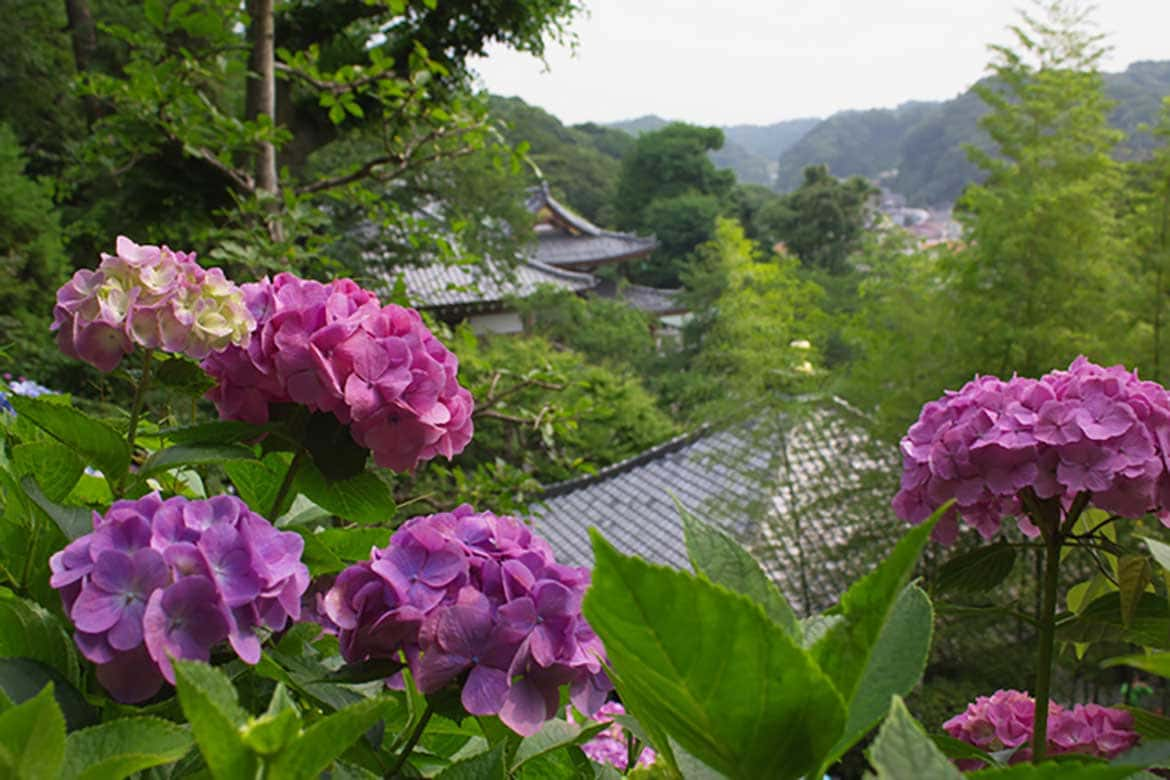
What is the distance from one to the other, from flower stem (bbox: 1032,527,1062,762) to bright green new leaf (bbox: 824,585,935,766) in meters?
0.15

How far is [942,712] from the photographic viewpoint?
2.92m

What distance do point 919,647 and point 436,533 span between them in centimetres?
18

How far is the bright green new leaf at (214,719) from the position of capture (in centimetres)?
17

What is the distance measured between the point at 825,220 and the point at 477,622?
19276 mm

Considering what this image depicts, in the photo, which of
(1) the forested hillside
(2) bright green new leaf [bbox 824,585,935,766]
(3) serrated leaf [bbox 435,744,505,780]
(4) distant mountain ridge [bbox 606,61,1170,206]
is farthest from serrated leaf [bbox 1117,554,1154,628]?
(4) distant mountain ridge [bbox 606,61,1170,206]

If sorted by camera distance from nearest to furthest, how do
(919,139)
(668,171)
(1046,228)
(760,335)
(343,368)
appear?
(343,368) < (1046,228) < (760,335) < (668,171) < (919,139)

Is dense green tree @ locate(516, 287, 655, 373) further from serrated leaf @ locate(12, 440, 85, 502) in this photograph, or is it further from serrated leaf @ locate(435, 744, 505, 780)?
serrated leaf @ locate(435, 744, 505, 780)

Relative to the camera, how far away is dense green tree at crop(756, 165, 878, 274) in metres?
18.2

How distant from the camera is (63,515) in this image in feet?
1.00

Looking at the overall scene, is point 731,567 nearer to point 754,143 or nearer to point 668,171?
point 668,171

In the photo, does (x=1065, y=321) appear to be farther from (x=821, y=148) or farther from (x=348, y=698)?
(x=821, y=148)

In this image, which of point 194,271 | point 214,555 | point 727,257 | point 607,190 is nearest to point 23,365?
point 194,271

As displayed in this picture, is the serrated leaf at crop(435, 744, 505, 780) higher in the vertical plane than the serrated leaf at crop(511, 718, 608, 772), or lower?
higher

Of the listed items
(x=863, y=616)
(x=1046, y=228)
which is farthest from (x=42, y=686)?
(x=1046, y=228)
